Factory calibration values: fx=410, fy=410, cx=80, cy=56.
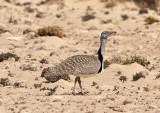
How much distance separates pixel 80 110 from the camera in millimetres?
8648

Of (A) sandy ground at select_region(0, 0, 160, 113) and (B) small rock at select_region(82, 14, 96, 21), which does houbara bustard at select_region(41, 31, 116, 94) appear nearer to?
(A) sandy ground at select_region(0, 0, 160, 113)

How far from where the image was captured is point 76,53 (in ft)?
57.9

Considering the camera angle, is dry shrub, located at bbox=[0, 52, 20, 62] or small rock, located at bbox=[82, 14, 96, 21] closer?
dry shrub, located at bbox=[0, 52, 20, 62]

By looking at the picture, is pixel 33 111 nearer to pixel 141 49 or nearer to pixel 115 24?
pixel 141 49

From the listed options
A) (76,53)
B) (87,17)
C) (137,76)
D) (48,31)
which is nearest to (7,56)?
(76,53)

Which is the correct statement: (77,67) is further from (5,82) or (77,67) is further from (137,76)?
(137,76)

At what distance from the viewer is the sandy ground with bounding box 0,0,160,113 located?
9.12m

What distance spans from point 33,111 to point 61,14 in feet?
78.1

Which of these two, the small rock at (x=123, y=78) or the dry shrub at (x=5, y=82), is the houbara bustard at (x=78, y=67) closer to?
the dry shrub at (x=5, y=82)

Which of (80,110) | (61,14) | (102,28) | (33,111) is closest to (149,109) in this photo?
(80,110)

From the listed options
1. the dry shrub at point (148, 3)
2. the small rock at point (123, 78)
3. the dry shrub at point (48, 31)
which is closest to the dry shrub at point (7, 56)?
the small rock at point (123, 78)

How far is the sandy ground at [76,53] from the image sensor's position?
9.12m

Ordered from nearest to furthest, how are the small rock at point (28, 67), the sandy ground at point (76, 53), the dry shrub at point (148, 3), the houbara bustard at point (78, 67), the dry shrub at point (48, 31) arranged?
the sandy ground at point (76, 53)
the houbara bustard at point (78, 67)
the small rock at point (28, 67)
the dry shrub at point (48, 31)
the dry shrub at point (148, 3)

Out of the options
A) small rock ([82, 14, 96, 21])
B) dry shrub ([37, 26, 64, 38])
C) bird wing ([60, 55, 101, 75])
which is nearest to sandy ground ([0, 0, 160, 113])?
small rock ([82, 14, 96, 21])
